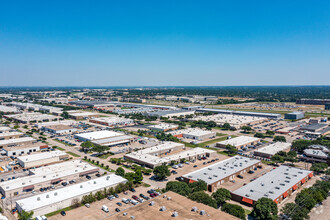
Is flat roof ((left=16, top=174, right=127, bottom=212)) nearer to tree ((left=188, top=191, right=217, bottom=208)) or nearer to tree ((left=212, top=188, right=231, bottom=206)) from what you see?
tree ((left=188, top=191, right=217, bottom=208))

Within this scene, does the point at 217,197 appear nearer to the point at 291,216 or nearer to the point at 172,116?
the point at 291,216

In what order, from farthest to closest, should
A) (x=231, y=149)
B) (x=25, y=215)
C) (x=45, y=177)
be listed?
(x=231, y=149)
(x=45, y=177)
(x=25, y=215)

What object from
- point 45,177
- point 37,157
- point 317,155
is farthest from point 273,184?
point 37,157

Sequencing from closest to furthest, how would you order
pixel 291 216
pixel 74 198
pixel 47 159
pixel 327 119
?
pixel 291 216, pixel 74 198, pixel 47 159, pixel 327 119

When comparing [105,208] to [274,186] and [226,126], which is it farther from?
[226,126]

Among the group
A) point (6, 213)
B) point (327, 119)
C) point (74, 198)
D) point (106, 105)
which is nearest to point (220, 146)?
point (74, 198)

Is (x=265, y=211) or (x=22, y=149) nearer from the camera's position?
(x=265, y=211)
